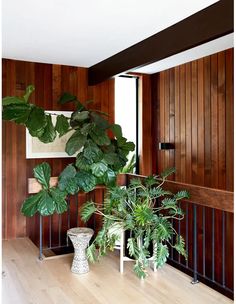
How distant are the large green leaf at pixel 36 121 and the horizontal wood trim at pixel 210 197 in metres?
1.48

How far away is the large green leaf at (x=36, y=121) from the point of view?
3.33m

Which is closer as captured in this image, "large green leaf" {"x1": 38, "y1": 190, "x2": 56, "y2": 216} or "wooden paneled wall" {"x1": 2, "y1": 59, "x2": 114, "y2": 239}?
"large green leaf" {"x1": 38, "y1": 190, "x2": 56, "y2": 216}

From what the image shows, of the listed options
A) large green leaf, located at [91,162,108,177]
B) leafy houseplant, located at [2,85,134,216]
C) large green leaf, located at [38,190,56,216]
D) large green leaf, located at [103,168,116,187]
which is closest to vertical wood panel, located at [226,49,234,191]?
leafy houseplant, located at [2,85,134,216]

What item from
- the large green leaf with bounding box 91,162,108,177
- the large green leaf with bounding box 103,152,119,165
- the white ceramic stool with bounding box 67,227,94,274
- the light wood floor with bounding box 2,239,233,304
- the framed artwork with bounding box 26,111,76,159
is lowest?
the light wood floor with bounding box 2,239,233,304

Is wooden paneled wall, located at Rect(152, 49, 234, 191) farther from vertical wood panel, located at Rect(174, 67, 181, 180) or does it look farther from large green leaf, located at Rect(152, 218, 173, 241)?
large green leaf, located at Rect(152, 218, 173, 241)

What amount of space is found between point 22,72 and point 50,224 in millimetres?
2074

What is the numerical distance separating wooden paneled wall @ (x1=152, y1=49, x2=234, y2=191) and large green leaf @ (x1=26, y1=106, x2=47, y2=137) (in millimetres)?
2112

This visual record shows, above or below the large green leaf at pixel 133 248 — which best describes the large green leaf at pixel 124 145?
above

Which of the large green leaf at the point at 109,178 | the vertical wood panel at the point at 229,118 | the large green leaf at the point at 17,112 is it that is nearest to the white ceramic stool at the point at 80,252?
the large green leaf at the point at 109,178

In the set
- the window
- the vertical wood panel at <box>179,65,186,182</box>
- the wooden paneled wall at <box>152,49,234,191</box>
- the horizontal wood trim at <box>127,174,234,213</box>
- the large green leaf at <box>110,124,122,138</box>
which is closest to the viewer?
the horizontal wood trim at <box>127,174,234,213</box>

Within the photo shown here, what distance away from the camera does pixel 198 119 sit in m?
4.46

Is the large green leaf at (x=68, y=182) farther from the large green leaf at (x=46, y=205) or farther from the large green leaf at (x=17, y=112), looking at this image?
the large green leaf at (x=17, y=112)

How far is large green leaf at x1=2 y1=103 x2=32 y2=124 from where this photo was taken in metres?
3.32

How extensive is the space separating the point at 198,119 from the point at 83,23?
2.15 meters
